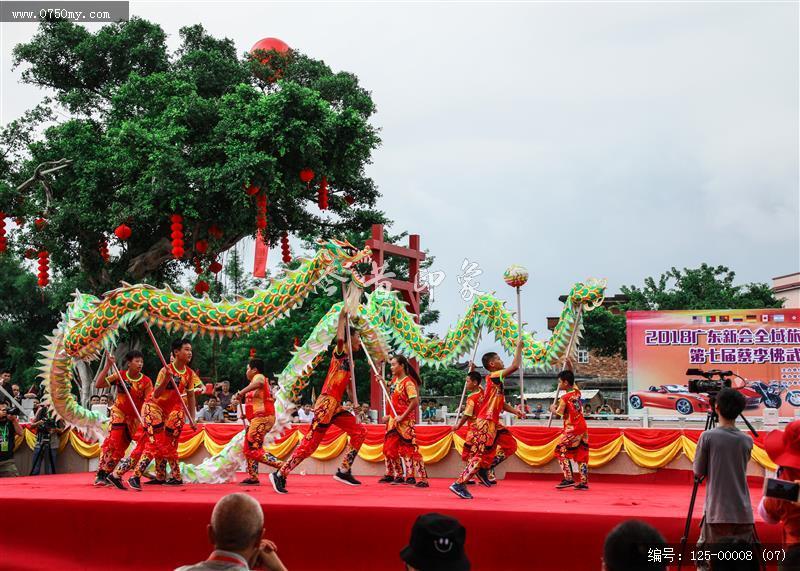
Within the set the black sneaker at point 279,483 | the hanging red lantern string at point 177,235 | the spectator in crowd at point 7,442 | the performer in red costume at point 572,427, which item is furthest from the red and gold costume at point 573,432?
the hanging red lantern string at point 177,235

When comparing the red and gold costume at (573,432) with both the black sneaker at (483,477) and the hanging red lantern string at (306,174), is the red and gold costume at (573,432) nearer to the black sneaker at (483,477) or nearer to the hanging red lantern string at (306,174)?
the black sneaker at (483,477)

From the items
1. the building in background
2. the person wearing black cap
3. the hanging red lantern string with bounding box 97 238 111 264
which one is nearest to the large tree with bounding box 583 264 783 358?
the building in background

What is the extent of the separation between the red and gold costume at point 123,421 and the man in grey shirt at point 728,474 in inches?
257

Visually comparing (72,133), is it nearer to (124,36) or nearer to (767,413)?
(124,36)

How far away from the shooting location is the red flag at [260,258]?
19375 millimetres

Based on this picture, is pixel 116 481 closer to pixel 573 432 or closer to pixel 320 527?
pixel 320 527

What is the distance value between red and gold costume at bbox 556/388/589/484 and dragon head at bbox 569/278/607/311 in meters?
1.23

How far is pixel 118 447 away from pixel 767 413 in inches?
314

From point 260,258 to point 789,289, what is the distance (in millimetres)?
27156

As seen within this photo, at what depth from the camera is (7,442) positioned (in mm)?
12102

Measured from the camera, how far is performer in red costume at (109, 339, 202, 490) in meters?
9.66

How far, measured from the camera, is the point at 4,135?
62.0 ft

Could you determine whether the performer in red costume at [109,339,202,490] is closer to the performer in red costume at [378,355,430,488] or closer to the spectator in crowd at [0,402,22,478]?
the performer in red costume at [378,355,430,488]

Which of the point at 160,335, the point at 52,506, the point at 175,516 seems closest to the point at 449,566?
the point at 175,516
